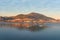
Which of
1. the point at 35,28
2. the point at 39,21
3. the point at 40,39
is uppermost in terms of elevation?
the point at 39,21

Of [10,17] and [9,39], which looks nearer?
[9,39]

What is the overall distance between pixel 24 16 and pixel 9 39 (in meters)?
1.75

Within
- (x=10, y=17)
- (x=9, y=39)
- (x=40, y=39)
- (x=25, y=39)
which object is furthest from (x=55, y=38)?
(x=10, y=17)

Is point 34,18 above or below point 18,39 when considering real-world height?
above

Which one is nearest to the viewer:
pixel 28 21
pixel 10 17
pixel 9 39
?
pixel 9 39

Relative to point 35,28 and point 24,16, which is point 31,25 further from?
point 24,16

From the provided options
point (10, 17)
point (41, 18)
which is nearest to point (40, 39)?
point (41, 18)

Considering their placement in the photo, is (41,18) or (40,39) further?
(41,18)

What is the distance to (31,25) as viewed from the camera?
6.68 meters

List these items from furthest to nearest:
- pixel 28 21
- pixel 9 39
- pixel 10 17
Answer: pixel 28 21 → pixel 10 17 → pixel 9 39

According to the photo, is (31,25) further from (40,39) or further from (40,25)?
(40,39)

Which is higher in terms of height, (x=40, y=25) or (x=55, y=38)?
(x=40, y=25)

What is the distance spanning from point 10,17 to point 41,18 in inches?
69.5

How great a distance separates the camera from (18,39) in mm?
4820
